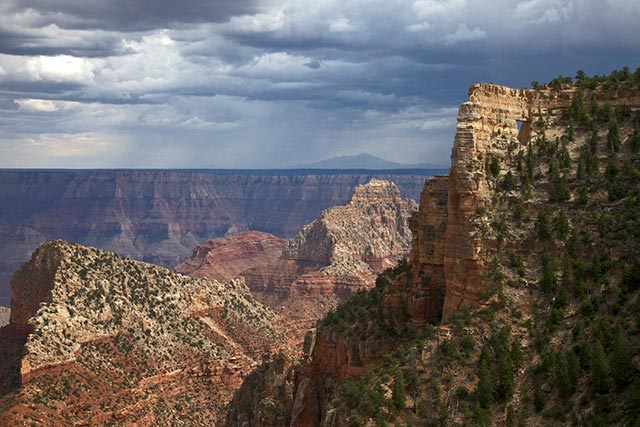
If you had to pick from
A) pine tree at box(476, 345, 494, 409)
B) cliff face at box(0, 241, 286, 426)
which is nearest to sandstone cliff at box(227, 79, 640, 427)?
pine tree at box(476, 345, 494, 409)

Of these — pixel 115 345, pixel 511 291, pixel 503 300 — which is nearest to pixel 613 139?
pixel 511 291

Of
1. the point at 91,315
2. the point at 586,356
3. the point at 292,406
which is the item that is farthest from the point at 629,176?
the point at 91,315

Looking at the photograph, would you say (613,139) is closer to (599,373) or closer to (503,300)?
(503,300)

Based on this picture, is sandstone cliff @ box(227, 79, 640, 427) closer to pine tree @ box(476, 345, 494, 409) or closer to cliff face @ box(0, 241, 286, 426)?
pine tree @ box(476, 345, 494, 409)

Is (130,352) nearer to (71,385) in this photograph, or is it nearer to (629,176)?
(71,385)

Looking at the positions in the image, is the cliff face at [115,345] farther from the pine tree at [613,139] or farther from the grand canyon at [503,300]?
the pine tree at [613,139]

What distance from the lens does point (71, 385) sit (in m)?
111

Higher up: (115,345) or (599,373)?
(599,373)

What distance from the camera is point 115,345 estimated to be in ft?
407

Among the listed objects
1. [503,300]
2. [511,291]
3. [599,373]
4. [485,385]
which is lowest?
[485,385]

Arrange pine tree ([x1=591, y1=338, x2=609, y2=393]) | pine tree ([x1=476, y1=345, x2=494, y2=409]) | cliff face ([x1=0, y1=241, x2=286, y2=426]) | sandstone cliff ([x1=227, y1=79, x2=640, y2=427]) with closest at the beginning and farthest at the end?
pine tree ([x1=591, y1=338, x2=609, y2=393]) < sandstone cliff ([x1=227, y1=79, x2=640, y2=427]) < pine tree ([x1=476, y1=345, x2=494, y2=409]) < cliff face ([x1=0, y1=241, x2=286, y2=426])

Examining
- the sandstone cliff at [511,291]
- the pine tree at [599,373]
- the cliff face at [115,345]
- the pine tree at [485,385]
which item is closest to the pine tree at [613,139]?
the sandstone cliff at [511,291]

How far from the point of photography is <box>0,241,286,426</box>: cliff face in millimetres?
110062

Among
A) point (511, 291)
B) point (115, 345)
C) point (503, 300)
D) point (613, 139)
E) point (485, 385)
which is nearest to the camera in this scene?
point (485, 385)
